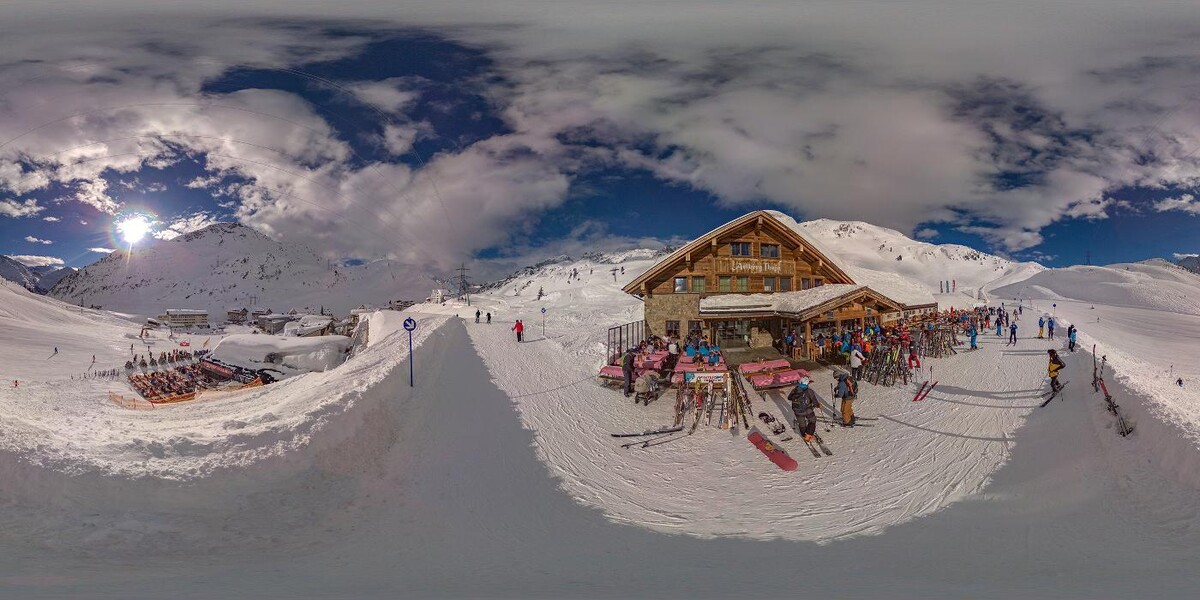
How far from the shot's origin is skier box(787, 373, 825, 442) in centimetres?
925

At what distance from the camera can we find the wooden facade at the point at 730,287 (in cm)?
1930

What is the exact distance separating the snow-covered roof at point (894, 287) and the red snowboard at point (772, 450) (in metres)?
17.1

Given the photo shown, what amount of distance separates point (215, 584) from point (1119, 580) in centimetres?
844

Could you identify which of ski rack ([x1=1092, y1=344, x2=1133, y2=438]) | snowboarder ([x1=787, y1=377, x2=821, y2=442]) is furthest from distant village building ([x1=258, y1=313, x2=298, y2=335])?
ski rack ([x1=1092, y1=344, x2=1133, y2=438])

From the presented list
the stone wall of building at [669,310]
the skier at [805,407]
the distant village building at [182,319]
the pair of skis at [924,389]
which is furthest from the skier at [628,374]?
the distant village building at [182,319]

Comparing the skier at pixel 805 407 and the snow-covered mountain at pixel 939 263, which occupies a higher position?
the snow-covered mountain at pixel 939 263

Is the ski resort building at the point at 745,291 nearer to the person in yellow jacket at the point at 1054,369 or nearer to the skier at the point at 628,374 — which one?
the skier at the point at 628,374

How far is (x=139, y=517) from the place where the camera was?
5094 mm

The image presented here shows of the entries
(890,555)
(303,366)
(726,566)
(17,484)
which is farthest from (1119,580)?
(303,366)

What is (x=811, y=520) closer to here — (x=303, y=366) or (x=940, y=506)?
(x=940, y=506)

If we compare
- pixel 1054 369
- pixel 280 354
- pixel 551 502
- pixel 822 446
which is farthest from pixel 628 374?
pixel 280 354

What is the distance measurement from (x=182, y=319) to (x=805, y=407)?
389 feet

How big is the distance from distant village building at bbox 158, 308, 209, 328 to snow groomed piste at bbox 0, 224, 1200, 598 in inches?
4101

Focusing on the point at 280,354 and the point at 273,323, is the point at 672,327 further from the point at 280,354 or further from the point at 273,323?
the point at 273,323
